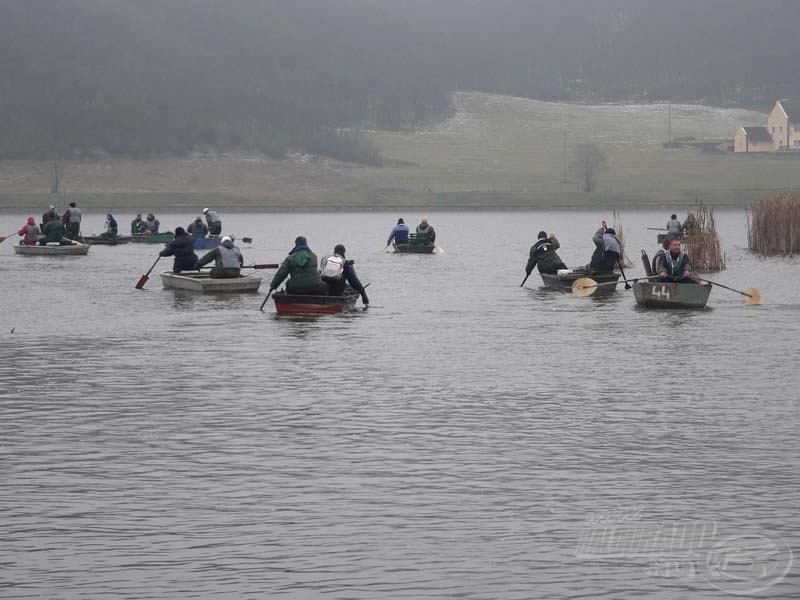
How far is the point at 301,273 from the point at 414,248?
36.6 meters

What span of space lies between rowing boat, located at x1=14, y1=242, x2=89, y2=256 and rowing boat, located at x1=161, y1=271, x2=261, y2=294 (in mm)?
22528

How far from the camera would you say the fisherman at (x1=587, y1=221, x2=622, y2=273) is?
144ft

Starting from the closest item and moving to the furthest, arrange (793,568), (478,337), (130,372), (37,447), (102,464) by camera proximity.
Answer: (793,568) → (102,464) → (37,447) → (130,372) → (478,337)

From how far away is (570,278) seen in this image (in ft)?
149

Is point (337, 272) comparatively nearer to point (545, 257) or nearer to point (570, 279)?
point (570, 279)

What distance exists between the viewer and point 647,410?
2197 cm

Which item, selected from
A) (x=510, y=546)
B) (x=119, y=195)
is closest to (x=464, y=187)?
(x=119, y=195)

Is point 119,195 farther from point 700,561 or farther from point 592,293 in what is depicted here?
point 700,561

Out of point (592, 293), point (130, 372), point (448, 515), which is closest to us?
point (448, 515)

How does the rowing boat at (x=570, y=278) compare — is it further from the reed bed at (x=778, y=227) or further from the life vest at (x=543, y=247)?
the reed bed at (x=778, y=227)

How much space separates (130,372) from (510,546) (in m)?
14.3

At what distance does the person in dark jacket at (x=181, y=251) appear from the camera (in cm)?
4434

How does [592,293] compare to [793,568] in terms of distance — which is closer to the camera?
[793,568]

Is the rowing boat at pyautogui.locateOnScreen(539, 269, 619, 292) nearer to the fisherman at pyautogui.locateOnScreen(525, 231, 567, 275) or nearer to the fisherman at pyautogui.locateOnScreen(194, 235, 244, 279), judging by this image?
the fisherman at pyautogui.locateOnScreen(525, 231, 567, 275)
